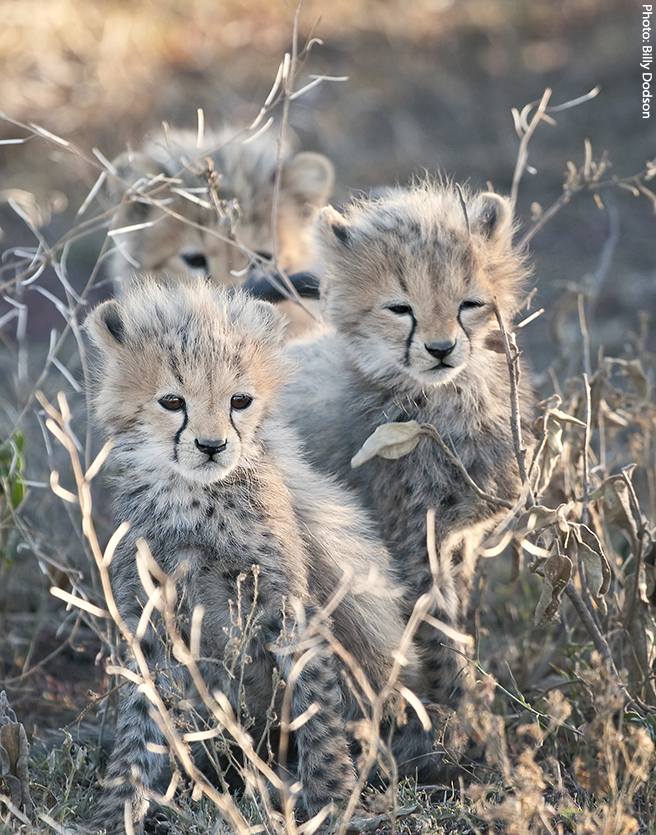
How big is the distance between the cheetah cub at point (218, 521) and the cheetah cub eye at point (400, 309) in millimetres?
333

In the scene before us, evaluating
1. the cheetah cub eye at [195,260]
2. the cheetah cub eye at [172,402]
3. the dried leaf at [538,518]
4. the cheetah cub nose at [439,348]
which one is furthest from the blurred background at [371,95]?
the cheetah cub eye at [172,402]

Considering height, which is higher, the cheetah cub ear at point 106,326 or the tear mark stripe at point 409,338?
the cheetah cub ear at point 106,326

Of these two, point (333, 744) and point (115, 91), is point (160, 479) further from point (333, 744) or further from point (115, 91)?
point (115, 91)

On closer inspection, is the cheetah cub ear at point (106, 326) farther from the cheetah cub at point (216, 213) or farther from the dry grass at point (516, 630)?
the cheetah cub at point (216, 213)

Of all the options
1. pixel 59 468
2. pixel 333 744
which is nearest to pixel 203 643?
pixel 333 744

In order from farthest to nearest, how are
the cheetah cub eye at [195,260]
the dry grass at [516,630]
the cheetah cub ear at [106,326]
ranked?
1. the cheetah cub eye at [195,260]
2. the cheetah cub ear at [106,326]
3. the dry grass at [516,630]

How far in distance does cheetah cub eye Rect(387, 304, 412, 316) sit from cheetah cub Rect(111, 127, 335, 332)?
1.37 metres

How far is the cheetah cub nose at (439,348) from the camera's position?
9.07 ft

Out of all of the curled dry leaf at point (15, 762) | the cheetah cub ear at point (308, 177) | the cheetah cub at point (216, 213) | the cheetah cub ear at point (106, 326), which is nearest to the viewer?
the curled dry leaf at point (15, 762)

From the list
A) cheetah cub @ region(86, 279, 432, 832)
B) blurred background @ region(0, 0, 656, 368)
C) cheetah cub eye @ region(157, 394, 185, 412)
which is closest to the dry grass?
cheetah cub @ region(86, 279, 432, 832)

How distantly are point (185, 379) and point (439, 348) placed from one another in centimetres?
74

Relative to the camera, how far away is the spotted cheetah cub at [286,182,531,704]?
283cm

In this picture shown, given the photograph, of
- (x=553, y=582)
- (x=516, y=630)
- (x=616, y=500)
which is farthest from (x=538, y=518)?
(x=516, y=630)

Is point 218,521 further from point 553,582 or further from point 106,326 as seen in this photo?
point 553,582
